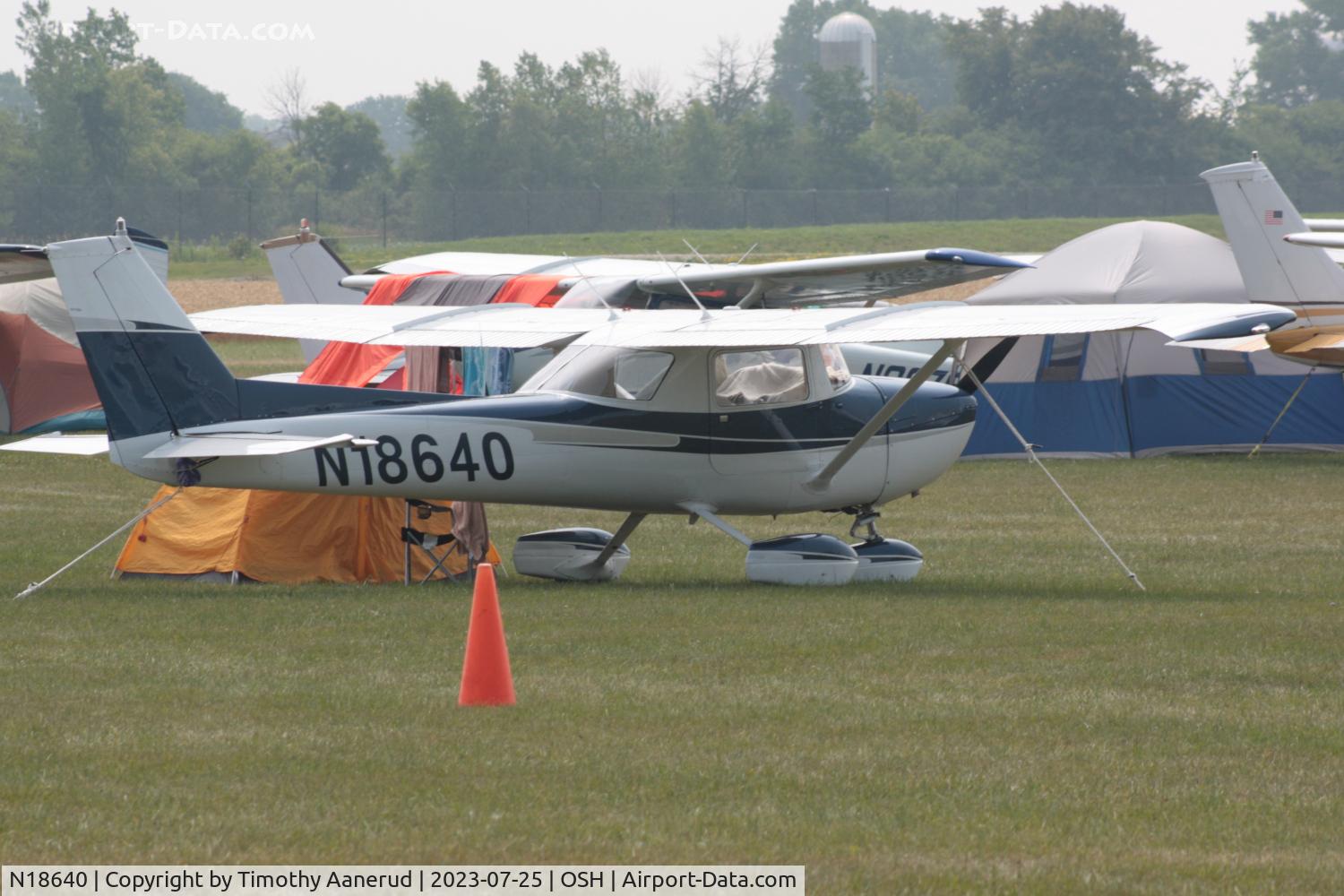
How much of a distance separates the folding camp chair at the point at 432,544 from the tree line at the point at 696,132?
2580 inches

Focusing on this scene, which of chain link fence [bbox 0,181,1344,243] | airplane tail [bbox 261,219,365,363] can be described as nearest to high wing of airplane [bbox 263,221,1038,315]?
airplane tail [bbox 261,219,365,363]

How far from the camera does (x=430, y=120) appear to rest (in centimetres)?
8331

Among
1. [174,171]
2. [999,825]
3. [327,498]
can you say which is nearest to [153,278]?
[327,498]

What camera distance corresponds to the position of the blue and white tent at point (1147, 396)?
75.2 ft

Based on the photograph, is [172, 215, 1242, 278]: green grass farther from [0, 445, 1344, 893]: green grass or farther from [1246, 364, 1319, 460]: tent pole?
[0, 445, 1344, 893]: green grass

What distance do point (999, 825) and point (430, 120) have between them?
79600 millimetres

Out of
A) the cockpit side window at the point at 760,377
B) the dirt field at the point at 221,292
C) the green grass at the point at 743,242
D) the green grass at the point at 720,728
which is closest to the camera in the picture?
the green grass at the point at 720,728

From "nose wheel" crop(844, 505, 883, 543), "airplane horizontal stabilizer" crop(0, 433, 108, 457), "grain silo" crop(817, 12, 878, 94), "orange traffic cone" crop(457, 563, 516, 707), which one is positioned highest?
"grain silo" crop(817, 12, 878, 94)

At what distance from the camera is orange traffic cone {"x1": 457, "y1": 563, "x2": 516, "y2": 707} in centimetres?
821

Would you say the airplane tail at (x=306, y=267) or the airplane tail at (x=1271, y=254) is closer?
the airplane tail at (x=1271, y=254)
